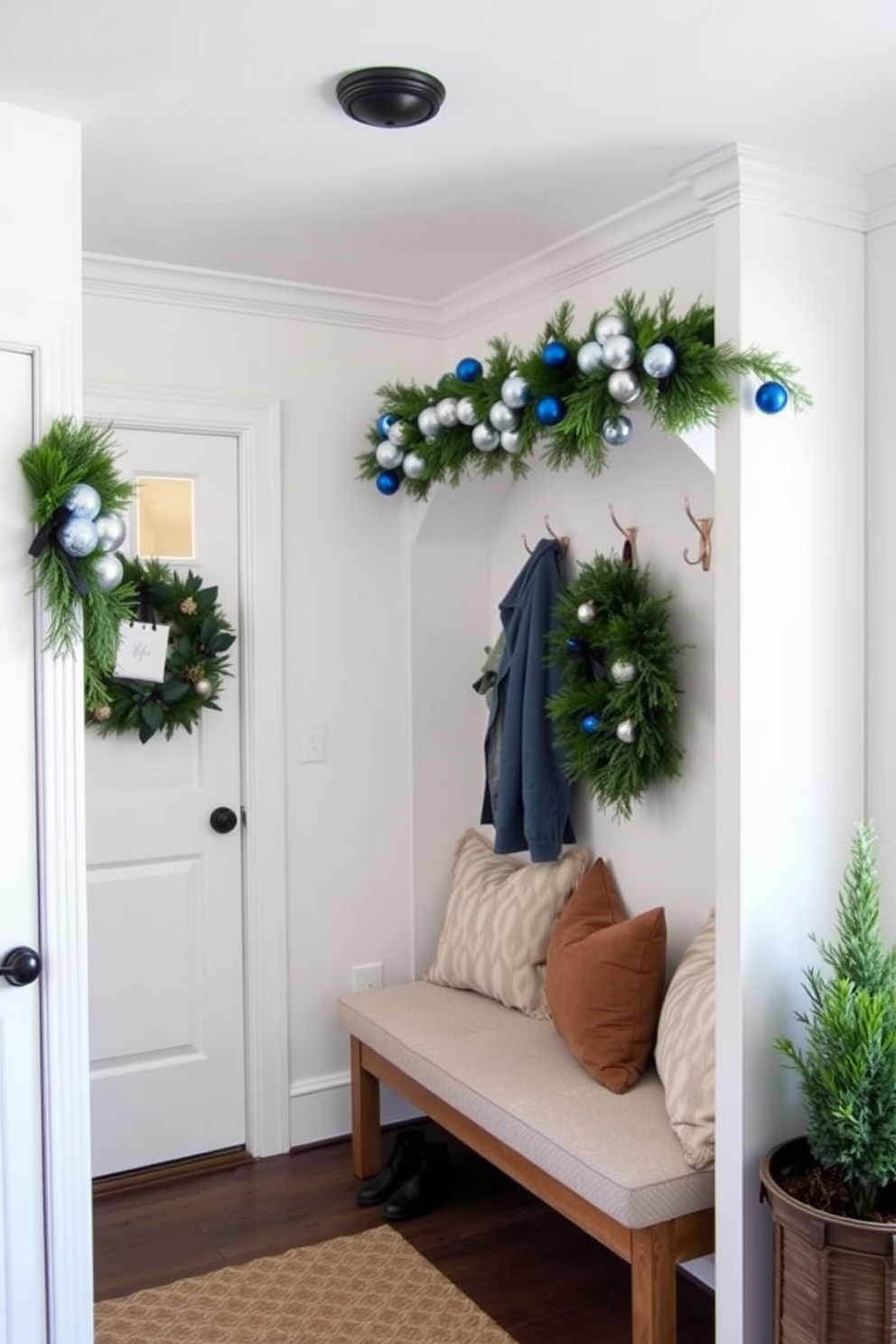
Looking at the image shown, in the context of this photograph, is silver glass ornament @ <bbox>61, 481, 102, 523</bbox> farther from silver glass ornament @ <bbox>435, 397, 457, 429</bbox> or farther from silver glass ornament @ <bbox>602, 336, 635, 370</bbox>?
silver glass ornament @ <bbox>435, 397, 457, 429</bbox>

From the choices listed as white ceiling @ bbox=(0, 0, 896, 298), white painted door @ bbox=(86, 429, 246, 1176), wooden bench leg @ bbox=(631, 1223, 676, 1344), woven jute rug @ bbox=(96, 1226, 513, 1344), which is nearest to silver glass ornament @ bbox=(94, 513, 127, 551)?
white ceiling @ bbox=(0, 0, 896, 298)

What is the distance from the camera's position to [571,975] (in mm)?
2910

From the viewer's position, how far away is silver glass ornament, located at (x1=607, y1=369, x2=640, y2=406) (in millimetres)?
2383

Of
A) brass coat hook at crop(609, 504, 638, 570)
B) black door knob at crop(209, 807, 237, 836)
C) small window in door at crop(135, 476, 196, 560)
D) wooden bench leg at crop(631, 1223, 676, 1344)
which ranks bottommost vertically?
wooden bench leg at crop(631, 1223, 676, 1344)

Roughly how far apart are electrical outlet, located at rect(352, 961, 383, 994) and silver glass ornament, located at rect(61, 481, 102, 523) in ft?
6.28

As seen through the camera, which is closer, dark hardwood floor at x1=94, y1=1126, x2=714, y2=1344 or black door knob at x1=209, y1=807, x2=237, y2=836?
dark hardwood floor at x1=94, y1=1126, x2=714, y2=1344

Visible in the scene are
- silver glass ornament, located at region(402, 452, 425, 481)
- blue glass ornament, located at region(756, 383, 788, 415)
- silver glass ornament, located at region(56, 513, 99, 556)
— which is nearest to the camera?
silver glass ornament, located at region(56, 513, 99, 556)

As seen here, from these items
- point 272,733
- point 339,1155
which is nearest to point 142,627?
point 272,733

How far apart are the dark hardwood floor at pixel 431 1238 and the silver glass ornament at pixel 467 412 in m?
1.99

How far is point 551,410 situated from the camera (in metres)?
2.62

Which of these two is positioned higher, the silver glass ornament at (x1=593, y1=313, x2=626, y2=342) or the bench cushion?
the silver glass ornament at (x1=593, y1=313, x2=626, y2=342)

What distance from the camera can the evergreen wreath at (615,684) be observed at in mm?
2834

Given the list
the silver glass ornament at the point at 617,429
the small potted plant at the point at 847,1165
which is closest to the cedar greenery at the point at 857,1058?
the small potted plant at the point at 847,1165

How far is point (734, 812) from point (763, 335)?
Result: 888mm
